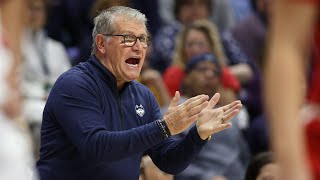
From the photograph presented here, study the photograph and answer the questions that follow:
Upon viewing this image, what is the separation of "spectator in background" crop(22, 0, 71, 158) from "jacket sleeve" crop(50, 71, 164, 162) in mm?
2183

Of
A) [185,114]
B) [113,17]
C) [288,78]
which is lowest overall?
[185,114]

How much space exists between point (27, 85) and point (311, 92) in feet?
16.3

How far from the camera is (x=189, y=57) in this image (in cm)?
899

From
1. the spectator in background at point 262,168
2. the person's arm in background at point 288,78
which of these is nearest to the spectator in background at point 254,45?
the spectator in background at point 262,168

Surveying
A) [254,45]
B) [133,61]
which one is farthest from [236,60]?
[133,61]

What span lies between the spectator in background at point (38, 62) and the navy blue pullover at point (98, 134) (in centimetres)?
202

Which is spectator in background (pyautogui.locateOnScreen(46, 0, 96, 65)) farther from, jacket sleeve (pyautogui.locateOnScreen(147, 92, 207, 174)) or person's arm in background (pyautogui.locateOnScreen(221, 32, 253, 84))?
jacket sleeve (pyautogui.locateOnScreen(147, 92, 207, 174))

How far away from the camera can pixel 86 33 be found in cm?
948

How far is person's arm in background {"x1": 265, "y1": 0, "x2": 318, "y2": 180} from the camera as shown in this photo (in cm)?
299

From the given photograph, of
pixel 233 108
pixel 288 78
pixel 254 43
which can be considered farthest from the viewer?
pixel 254 43

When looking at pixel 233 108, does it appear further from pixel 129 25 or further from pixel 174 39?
pixel 174 39

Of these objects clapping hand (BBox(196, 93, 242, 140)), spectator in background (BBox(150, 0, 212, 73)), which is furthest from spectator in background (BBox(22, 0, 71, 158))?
clapping hand (BBox(196, 93, 242, 140))

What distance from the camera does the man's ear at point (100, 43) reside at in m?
6.00

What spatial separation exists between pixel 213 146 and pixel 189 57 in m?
1.31
